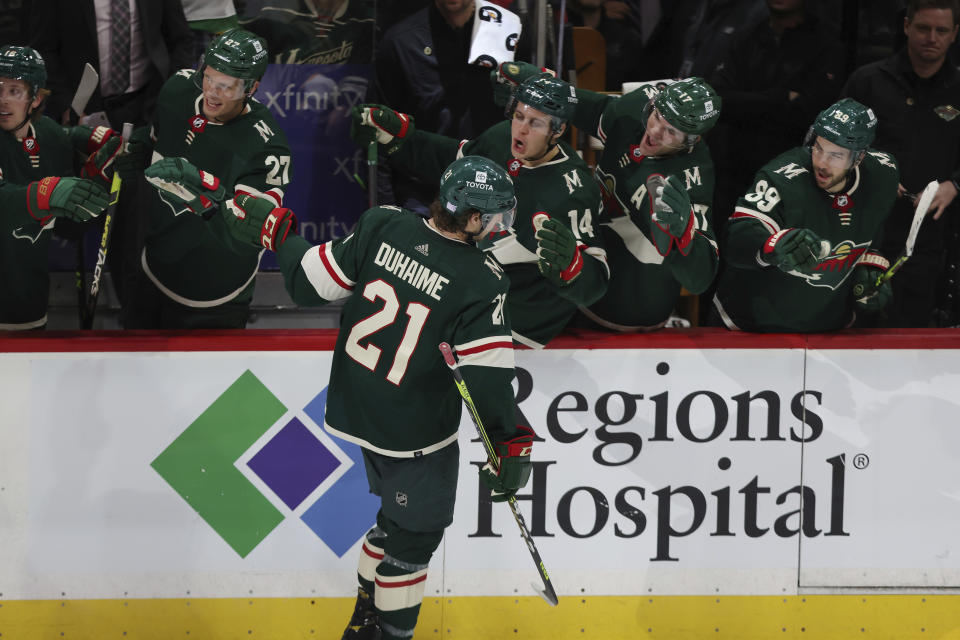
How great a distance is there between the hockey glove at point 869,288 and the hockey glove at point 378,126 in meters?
1.85

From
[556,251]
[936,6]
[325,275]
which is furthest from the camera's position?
[936,6]

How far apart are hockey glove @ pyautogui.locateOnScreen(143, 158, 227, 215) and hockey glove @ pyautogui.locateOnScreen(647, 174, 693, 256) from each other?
4.86 feet

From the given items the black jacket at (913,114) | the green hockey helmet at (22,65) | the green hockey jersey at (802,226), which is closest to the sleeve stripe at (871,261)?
the green hockey jersey at (802,226)

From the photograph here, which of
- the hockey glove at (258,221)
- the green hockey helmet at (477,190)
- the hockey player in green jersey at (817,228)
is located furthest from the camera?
the hockey player in green jersey at (817,228)

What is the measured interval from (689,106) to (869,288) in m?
1.05

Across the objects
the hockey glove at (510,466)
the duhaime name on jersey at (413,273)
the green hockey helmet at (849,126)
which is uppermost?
the green hockey helmet at (849,126)

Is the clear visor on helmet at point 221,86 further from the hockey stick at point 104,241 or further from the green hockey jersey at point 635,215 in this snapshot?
the green hockey jersey at point 635,215

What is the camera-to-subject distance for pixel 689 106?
13.9 feet

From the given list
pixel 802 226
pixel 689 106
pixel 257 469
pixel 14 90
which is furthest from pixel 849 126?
pixel 14 90

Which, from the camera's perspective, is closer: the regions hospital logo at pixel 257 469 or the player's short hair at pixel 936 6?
the regions hospital logo at pixel 257 469

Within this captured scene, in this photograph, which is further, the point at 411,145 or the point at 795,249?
the point at 411,145

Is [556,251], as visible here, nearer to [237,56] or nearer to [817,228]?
[817,228]

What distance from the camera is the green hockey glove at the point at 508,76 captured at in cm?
459

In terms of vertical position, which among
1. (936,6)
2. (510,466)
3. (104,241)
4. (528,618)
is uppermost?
(936,6)
